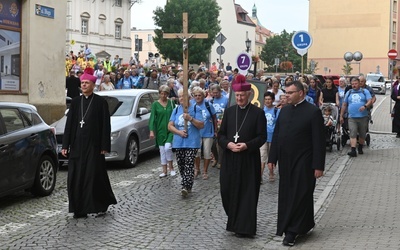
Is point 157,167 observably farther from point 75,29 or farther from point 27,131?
point 75,29

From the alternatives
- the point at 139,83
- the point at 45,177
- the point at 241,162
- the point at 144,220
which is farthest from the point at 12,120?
the point at 139,83

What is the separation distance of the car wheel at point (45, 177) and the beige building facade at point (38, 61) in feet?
27.6

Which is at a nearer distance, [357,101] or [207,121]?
[207,121]

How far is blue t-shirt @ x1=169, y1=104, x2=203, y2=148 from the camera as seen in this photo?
36.4 feet

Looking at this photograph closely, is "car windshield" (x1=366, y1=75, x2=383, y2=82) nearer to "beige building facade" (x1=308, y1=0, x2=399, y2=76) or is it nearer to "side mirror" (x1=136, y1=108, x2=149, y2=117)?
"beige building facade" (x1=308, y1=0, x2=399, y2=76)

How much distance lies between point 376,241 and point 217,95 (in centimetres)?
734

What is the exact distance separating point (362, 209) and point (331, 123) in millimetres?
7336

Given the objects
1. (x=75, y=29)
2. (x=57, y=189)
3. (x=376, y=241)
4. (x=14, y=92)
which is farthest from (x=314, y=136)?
(x=75, y=29)

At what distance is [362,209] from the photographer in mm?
9562

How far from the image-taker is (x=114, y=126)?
14070 millimetres

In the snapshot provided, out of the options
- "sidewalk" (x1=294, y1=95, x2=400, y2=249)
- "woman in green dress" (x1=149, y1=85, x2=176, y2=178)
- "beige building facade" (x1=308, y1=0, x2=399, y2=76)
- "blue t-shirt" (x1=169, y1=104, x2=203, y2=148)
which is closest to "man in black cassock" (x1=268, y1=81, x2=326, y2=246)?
"sidewalk" (x1=294, y1=95, x2=400, y2=249)

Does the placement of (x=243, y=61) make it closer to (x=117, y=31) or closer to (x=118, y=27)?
(x=117, y=31)

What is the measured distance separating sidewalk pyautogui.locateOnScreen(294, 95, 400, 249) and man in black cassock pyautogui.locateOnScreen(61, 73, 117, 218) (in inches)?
113

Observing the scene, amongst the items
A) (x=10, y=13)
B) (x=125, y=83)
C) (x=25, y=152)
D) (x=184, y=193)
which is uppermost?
(x=10, y=13)
